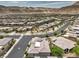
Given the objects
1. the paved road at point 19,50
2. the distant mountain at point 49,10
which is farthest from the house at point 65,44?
the distant mountain at point 49,10

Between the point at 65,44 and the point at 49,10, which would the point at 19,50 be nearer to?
the point at 65,44

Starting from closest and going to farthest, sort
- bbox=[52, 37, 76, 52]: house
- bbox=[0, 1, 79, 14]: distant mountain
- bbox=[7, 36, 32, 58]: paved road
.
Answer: bbox=[7, 36, 32, 58]: paved road
bbox=[52, 37, 76, 52]: house
bbox=[0, 1, 79, 14]: distant mountain

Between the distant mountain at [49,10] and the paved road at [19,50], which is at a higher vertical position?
the paved road at [19,50]

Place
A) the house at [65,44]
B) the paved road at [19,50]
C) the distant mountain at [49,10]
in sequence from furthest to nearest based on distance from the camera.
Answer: the distant mountain at [49,10], the house at [65,44], the paved road at [19,50]

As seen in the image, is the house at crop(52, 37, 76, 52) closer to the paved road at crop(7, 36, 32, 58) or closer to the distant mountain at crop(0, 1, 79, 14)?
the paved road at crop(7, 36, 32, 58)

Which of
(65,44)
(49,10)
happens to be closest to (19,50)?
(65,44)

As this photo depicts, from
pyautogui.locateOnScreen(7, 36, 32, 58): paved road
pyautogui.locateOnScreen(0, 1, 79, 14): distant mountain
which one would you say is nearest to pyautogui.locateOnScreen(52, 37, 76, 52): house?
pyautogui.locateOnScreen(7, 36, 32, 58): paved road

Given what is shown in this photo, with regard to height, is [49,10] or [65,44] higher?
[65,44]

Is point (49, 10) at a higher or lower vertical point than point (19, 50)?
lower

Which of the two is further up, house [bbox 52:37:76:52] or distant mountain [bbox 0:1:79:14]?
house [bbox 52:37:76:52]

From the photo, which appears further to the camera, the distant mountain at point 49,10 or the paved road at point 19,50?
the distant mountain at point 49,10

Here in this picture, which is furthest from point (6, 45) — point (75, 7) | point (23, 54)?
point (75, 7)

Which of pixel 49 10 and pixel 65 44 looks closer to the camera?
pixel 65 44

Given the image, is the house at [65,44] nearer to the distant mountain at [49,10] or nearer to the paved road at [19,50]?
the paved road at [19,50]
